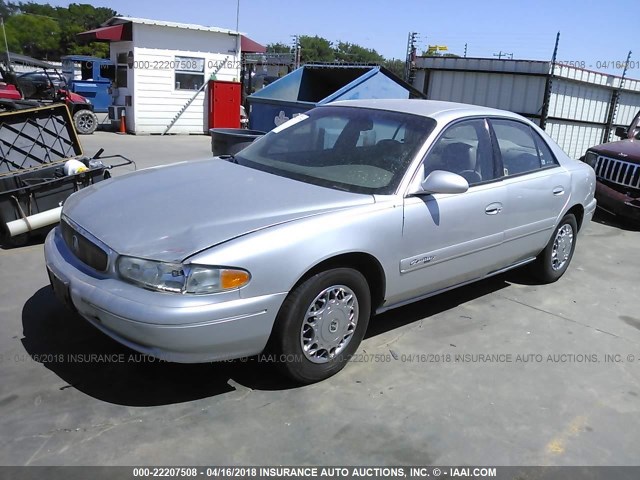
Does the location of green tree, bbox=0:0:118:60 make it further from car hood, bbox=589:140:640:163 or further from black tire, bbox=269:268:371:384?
black tire, bbox=269:268:371:384

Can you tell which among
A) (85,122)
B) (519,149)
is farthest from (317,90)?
(85,122)

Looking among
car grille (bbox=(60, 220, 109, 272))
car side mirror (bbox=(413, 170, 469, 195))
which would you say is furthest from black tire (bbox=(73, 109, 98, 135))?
car side mirror (bbox=(413, 170, 469, 195))

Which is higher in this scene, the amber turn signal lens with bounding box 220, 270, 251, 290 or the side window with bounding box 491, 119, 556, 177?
the side window with bounding box 491, 119, 556, 177

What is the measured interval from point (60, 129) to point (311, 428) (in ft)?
16.3

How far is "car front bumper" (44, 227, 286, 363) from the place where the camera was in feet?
8.79

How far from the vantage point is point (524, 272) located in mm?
5543

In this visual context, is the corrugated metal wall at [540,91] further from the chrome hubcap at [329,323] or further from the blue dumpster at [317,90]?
the chrome hubcap at [329,323]

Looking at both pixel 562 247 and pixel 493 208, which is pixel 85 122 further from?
pixel 493 208

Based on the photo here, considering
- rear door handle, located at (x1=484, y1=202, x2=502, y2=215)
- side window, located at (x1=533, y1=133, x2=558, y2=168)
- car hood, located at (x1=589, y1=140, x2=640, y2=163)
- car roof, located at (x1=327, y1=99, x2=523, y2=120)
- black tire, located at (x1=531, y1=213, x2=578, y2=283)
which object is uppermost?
car roof, located at (x1=327, y1=99, x2=523, y2=120)

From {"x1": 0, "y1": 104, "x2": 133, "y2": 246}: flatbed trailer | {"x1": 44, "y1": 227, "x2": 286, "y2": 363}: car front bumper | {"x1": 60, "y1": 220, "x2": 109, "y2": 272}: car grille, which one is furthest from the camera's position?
{"x1": 0, "y1": 104, "x2": 133, "y2": 246}: flatbed trailer

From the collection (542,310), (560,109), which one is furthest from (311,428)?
(560,109)

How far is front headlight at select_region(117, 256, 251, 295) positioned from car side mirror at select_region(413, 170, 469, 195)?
1367 mm

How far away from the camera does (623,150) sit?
26.8ft

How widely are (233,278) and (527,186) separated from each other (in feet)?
9.06
